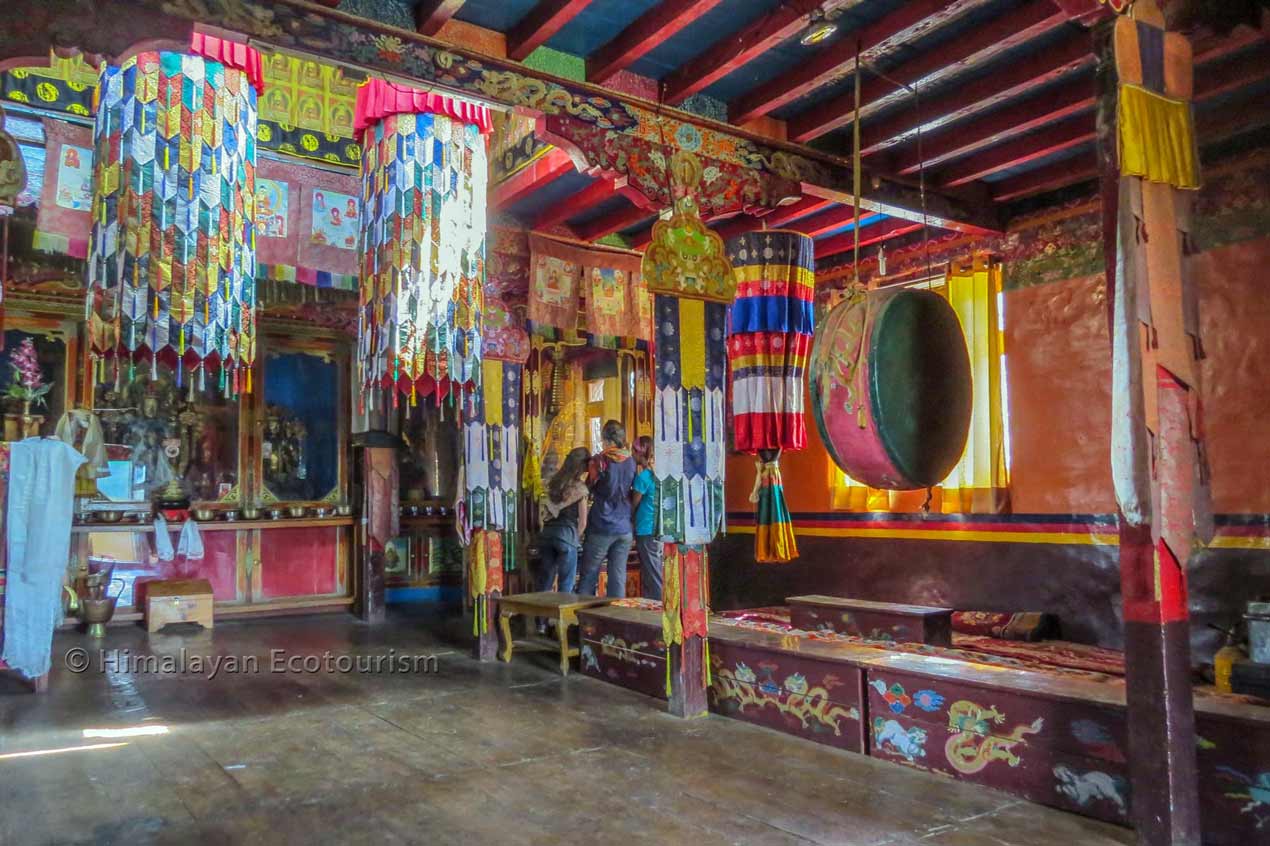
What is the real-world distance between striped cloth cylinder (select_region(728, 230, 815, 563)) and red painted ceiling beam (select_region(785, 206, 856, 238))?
118 centimetres

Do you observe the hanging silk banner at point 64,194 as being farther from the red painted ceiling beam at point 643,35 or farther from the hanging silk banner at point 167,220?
the red painted ceiling beam at point 643,35

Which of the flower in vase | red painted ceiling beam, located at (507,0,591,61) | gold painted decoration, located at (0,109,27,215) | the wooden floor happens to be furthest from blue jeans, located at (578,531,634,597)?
gold painted decoration, located at (0,109,27,215)

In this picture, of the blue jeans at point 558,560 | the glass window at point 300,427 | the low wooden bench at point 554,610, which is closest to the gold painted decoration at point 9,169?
the low wooden bench at point 554,610

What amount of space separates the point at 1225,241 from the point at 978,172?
1.51 m

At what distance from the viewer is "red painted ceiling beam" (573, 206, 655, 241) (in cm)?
670

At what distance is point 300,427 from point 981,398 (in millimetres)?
6583

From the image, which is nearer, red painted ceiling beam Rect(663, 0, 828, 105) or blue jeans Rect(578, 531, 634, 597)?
red painted ceiling beam Rect(663, 0, 828, 105)

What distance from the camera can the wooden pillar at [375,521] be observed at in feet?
27.6

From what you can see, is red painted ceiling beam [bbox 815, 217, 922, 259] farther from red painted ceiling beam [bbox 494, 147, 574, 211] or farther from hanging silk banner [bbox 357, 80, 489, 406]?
hanging silk banner [bbox 357, 80, 489, 406]

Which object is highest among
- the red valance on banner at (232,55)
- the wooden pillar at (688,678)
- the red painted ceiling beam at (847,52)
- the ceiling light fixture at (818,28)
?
the red valance on banner at (232,55)

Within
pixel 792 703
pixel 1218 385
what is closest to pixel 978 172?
pixel 1218 385

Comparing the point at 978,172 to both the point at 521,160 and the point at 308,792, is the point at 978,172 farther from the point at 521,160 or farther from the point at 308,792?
the point at 308,792

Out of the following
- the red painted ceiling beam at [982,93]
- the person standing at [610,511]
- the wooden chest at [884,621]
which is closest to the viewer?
the red painted ceiling beam at [982,93]

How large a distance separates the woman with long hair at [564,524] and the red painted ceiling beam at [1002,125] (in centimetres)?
333
